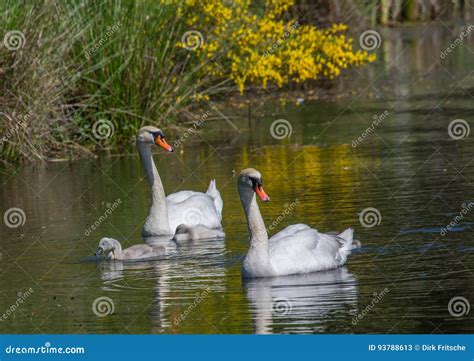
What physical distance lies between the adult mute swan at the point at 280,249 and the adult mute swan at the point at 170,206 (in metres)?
2.79

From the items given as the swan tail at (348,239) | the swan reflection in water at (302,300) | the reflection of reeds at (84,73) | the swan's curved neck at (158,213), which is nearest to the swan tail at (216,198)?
the swan's curved neck at (158,213)

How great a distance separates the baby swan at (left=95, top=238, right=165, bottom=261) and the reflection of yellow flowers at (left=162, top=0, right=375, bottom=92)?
10.6 metres

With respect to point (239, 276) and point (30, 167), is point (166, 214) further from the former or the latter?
point (30, 167)

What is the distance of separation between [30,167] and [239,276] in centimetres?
954

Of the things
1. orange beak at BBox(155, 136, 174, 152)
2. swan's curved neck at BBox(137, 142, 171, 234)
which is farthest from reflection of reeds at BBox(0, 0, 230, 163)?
swan's curved neck at BBox(137, 142, 171, 234)

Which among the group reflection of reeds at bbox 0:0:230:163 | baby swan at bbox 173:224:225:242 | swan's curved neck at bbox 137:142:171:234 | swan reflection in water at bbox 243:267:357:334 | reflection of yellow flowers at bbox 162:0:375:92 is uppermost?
reflection of yellow flowers at bbox 162:0:375:92

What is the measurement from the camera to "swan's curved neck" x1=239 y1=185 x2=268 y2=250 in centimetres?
1284

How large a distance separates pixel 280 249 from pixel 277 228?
8.11 feet

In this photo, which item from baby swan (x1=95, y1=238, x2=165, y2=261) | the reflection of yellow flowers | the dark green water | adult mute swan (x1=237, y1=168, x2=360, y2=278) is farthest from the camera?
the reflection of yellow flowers

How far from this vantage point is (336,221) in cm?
1538

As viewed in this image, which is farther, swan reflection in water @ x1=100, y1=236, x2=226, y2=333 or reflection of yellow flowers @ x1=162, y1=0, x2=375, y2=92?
reflection of yellow flowers @ x1=162, y1=0, x2=375, y2=92

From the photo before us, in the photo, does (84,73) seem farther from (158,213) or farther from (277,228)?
(277,228)

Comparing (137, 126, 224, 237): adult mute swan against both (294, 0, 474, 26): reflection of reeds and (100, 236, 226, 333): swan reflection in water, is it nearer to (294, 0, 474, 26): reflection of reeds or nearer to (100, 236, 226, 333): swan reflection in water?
(100, 236, 226, 333): swan reflection in water

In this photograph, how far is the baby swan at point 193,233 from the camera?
50.9ft
